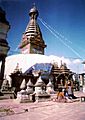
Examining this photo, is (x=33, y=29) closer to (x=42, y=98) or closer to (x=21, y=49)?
(x=21, y=49)

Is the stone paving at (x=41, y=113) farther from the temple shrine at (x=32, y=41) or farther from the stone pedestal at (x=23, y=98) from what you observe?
the temple shrine at (x=32, y=41)

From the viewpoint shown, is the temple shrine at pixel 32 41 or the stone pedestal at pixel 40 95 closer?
the stone pedestal at pixel 40 95

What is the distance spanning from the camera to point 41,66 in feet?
71.5

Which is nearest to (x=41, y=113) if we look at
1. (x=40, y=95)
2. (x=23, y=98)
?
(x=23, y=98)


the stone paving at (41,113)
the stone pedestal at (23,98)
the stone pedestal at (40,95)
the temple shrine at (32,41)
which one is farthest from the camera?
the temple shrine at (32,41)

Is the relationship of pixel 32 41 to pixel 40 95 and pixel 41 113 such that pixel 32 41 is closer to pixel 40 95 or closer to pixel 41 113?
pixel 40 95

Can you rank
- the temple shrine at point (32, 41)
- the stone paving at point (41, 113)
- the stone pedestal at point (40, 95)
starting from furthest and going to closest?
the temple shrine at point (32, 41), the stone pedestal at point (40, 95), the stone paving at point (41, 113)

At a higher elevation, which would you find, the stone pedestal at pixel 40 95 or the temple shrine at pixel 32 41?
the temple shrine at pixel 32 41

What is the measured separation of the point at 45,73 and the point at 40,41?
1176 cm

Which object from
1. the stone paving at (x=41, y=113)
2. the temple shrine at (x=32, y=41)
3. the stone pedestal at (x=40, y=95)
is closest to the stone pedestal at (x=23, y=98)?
the stone pedestal at (x=40, y=95)

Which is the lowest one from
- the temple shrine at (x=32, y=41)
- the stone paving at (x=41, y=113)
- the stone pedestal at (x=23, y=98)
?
the stone paving at (x=41, y=113)

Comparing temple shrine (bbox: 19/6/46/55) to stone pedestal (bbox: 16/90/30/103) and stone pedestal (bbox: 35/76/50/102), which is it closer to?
stone pedestal (bbox: 35/76/50/102)

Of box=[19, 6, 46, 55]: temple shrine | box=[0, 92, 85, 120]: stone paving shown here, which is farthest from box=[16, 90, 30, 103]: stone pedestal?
box=[19, 6, 46, 55]: temple shrine

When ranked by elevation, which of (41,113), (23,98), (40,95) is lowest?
(41,113)
